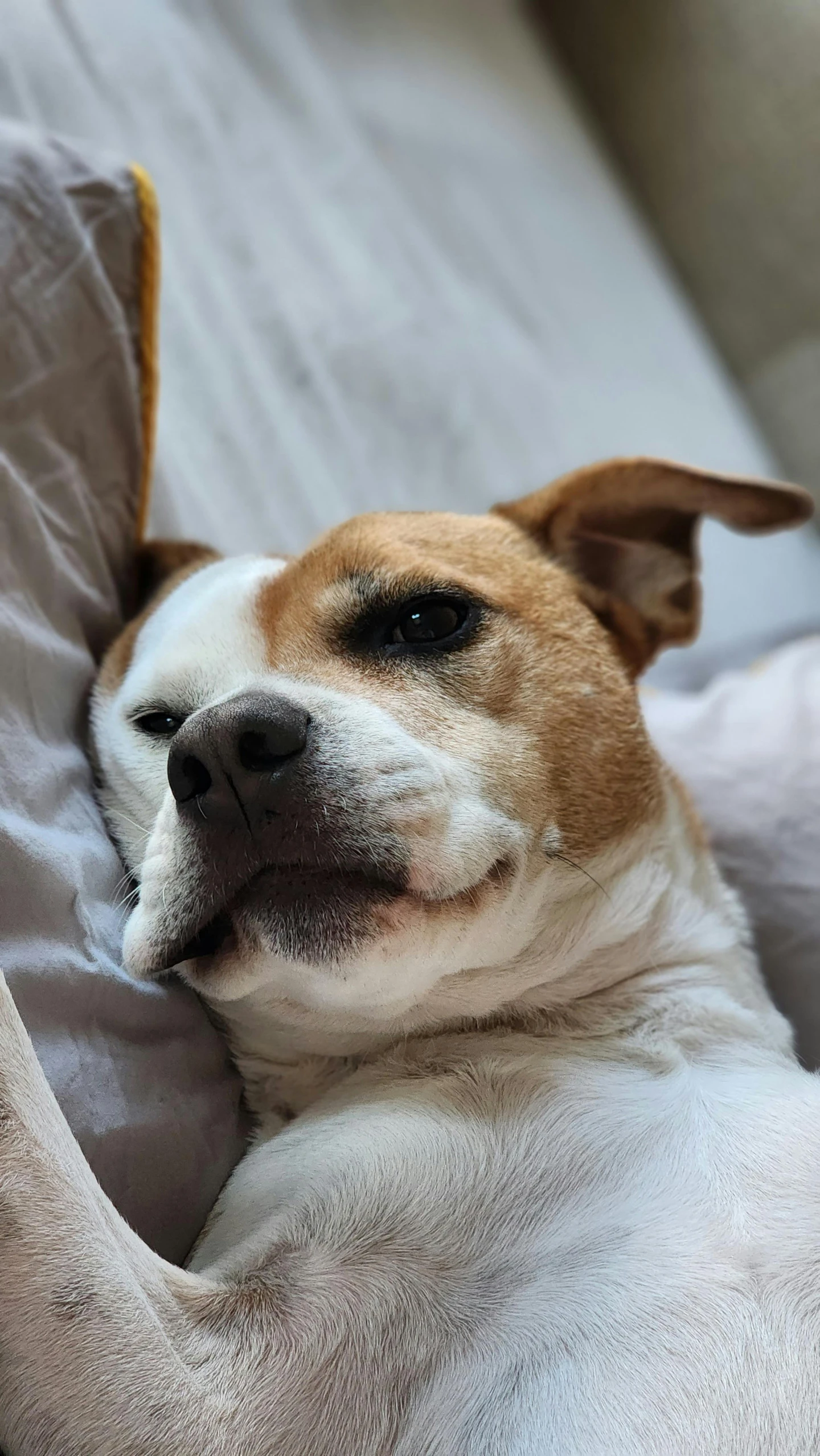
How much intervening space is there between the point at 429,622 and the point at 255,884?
0.53 meters

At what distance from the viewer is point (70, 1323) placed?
3.68ft

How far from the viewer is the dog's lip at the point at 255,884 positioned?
125cm

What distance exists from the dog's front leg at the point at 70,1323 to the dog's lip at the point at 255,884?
22cm

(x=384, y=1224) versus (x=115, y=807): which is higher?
(x=115, y=807)

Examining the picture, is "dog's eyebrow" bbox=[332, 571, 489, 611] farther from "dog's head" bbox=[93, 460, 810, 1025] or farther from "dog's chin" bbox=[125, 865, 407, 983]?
"dog's chin" bbox=[125, 865, 407, 983]

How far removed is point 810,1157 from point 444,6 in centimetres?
392

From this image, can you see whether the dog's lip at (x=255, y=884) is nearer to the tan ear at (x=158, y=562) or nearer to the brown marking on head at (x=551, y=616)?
the brown marking on head at (x=551, y=616)

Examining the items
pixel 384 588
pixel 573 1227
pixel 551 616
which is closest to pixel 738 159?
pixel 551 616

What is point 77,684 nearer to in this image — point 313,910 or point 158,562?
point 158,562

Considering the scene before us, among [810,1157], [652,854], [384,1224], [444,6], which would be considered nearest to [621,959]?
[652,854]

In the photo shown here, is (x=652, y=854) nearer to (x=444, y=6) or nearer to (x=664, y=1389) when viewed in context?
(x=664, y=1389)

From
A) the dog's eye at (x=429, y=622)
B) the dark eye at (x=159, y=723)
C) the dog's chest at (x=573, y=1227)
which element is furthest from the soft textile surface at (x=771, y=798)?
the dark eye at (x=159, y=723)

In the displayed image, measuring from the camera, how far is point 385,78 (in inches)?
133

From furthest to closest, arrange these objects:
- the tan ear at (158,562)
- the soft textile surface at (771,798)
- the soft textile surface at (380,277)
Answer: the soft textile surface at (380,277) → the soft textile surface at (771,798) → the tan ear at (158,562)
